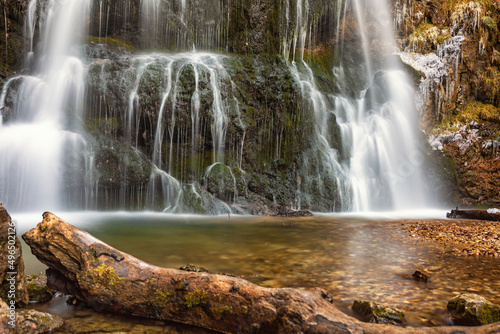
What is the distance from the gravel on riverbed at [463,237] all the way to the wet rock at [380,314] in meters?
3.57

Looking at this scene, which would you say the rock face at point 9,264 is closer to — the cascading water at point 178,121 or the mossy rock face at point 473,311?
the mossy rock face at point 473,311

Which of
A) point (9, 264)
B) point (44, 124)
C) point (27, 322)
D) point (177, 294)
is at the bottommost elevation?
point (27, 322)

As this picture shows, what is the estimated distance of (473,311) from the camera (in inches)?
120

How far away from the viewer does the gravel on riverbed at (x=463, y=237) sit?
6.07m

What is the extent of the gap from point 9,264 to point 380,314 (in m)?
3.44

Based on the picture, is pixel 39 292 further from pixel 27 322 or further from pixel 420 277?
pixel 420 277

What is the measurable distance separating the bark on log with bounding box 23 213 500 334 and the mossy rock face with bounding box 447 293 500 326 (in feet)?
2.98

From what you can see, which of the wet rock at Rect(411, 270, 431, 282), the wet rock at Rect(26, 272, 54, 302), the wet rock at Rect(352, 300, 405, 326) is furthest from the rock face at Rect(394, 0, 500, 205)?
the wet rock at Rect(26, 272, 54, 302)

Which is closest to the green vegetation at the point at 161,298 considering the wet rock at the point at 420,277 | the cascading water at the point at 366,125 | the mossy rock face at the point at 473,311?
the mossy rock face at the point at 473,311

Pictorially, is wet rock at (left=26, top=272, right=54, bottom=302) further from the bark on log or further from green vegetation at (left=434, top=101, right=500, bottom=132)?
green vegetation at (left=434, top=101, right=500, bottom=132)

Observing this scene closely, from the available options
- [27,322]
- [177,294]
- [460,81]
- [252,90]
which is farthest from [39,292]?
[460,81]

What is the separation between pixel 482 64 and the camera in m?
18.7

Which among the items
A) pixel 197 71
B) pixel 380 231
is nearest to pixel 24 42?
pixel 197 71

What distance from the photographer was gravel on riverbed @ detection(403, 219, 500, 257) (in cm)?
607
